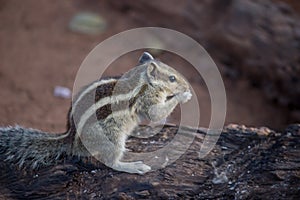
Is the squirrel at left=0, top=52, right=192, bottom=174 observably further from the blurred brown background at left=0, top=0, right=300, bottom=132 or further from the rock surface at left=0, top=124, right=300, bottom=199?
the blurred brown background at left=0, top=0, right=300, bottom=132

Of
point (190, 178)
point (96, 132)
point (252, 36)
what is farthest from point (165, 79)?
point (252, 36)

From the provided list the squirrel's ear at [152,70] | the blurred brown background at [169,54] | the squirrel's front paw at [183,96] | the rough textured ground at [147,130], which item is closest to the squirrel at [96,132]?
the squirrel's ear at [152,70]

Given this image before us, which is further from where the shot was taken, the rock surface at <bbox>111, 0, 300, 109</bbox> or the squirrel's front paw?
the rock surface at <bbox>111, 0, 300, 109</bbox>

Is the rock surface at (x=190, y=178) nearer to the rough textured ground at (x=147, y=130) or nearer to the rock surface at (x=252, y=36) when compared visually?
the rough textured ground at (x=147, y=130)

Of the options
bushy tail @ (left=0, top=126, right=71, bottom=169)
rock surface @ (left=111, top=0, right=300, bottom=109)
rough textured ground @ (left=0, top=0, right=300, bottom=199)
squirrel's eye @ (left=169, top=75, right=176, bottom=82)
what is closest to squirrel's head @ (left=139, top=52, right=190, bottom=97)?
squirrel's eye @ (left=169, top=75, right=176, bottom=82)

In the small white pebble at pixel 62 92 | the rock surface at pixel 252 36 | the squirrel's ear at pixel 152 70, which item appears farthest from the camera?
the small white pebble at pixel 62 92

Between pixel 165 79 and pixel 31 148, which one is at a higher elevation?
pixel 165 79

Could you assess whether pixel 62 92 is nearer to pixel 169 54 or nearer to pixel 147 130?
pixel 169 54
